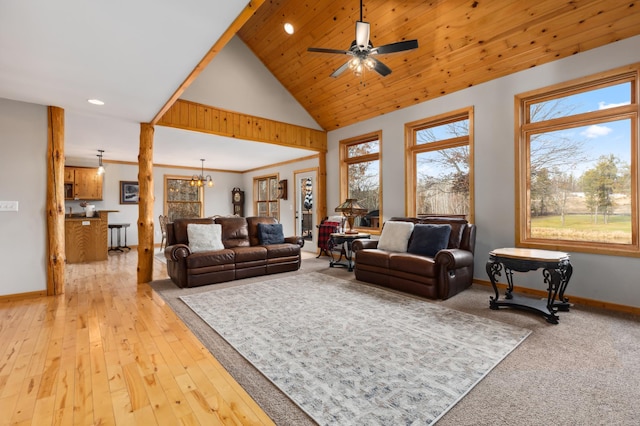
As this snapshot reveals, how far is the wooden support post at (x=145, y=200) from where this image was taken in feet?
14.9

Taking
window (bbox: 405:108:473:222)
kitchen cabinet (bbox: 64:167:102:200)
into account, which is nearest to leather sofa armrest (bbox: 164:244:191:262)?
window (bbox: 405:108:473:222)

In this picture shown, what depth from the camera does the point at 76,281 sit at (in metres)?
4.53

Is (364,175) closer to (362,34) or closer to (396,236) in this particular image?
(396,236)

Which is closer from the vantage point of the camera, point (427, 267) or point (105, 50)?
point (105, 50)

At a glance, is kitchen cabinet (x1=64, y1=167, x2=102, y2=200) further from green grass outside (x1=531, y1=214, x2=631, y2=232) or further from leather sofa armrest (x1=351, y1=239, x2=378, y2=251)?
green grass outside (x1=531, y1=214, x2=631, y2=232)

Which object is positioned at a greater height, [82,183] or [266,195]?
[82,183]

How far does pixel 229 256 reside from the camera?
4426 millimetres

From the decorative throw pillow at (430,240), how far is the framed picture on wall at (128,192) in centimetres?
775

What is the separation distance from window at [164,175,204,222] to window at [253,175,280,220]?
1.77 metres

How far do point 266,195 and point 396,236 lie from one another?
594 centimetres

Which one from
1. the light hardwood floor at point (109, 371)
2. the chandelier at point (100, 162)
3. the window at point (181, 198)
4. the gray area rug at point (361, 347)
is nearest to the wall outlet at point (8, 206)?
the light hardwood floor at point (109, 371)

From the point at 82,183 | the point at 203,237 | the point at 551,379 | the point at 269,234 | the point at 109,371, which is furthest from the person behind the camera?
the point at 82,183

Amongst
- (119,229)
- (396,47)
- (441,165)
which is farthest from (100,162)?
(441,165)

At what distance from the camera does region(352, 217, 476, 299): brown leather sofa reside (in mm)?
3504
